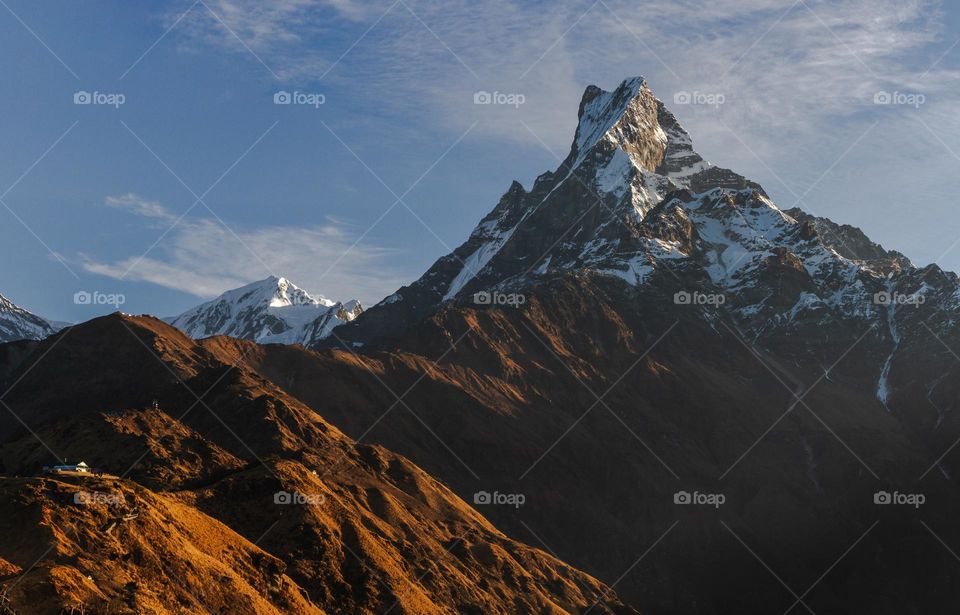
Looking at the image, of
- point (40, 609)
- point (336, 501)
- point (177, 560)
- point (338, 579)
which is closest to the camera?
point (40, 609)

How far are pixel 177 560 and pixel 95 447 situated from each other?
61.2 m

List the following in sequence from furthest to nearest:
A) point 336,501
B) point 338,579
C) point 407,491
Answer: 1. point 407,491
2. point 336,501
3. point 338,579

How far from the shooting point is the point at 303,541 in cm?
13138

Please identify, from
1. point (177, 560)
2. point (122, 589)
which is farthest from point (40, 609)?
point (177, 560)

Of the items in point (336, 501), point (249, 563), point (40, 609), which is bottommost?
point (40, 609)

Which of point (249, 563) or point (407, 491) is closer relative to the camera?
point (249, 563)

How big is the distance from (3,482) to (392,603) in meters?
46.8

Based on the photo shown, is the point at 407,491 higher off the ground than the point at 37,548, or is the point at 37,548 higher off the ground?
the point at 407,491

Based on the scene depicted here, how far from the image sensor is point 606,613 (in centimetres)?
19350

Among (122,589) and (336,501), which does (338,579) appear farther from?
(122,589)

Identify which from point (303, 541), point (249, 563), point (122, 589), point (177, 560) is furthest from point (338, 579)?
point (122, 589)

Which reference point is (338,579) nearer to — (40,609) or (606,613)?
(40,609)

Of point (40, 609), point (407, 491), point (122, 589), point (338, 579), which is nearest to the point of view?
point (40, 609)

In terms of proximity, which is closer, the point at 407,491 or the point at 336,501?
the point at 336,501
